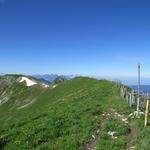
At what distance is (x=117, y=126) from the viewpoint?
27719 mm

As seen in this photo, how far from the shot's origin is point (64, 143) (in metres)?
23.5

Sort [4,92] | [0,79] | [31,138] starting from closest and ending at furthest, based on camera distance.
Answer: [31,138] → [4,92] → [0,79]

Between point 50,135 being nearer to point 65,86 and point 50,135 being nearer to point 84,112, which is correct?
point 84,112

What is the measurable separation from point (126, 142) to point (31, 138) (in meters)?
8.04

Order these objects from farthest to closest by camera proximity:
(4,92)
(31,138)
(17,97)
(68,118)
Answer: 1. (4,92)
2. (17,97)
3. (68,118)
4. (31,138)

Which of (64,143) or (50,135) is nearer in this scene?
(64,143)

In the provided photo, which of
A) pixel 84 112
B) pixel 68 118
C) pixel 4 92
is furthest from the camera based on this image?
pixel 4 92

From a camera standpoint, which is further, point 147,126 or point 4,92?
point 4,92

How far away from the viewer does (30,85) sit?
138250 mm

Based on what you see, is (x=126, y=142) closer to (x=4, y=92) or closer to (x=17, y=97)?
(x=17, y=97)

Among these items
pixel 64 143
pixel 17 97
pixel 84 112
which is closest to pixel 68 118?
pixel 84 112

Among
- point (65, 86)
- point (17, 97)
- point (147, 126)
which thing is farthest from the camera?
point (17, 97)

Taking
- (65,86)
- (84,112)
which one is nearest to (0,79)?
(65,86)

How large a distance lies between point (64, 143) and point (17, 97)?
10943 cm
